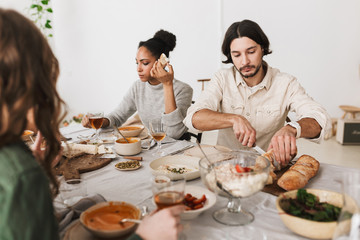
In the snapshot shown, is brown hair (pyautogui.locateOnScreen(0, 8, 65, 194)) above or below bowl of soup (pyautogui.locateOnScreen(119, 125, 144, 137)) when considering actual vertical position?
above

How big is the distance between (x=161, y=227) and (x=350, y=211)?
45cm

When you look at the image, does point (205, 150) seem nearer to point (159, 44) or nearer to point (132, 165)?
point (132, 165)

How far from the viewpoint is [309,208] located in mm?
848

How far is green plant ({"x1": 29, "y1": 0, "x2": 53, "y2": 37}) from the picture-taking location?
16.0 ft

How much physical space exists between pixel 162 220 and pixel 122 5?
5.20 metres

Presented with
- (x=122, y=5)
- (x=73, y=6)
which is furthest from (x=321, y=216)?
(x=73, y=6)

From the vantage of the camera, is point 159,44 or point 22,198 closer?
point 22,198

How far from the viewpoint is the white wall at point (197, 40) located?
4.64m

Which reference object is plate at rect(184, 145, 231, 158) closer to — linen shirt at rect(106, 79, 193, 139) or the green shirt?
linen shirt at rect(106, 79, 193, 139)

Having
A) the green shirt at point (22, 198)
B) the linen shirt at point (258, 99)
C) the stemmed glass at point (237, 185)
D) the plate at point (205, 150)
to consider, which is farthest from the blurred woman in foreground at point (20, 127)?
the linen shirt at point (258, 99)

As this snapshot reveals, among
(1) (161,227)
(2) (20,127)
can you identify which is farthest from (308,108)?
(2) (20,127)

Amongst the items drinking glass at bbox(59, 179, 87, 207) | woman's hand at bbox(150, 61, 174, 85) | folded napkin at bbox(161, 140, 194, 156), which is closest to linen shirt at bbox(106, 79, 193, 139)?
woman's hand at bbox(150, 61, 174, 85)

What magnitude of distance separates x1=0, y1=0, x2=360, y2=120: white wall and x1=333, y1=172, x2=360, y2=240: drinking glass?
14.8ft

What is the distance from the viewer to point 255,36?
190 centimetres
